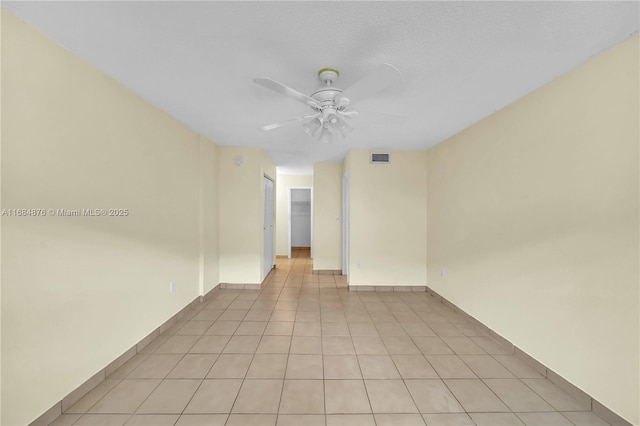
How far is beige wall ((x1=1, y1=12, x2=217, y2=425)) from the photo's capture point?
1473 millimetres

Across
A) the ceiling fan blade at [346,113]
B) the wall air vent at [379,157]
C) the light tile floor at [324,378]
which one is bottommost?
the light tile floor at [324,378]

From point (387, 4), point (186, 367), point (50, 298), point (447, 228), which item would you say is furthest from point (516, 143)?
point (50, 298)

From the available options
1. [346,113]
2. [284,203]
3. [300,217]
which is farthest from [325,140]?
[300,217]

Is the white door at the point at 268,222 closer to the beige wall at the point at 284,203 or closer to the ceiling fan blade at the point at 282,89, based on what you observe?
the beige wall at the point at 284,203

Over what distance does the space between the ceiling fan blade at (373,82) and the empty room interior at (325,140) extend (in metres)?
0.02

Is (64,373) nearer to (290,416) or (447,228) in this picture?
(290,416)

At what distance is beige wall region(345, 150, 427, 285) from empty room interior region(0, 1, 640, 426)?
46.2 inches

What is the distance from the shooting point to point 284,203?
7.79m

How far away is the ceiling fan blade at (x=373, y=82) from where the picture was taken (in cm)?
149

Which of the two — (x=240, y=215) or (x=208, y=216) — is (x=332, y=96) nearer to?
(x=208, y=216)

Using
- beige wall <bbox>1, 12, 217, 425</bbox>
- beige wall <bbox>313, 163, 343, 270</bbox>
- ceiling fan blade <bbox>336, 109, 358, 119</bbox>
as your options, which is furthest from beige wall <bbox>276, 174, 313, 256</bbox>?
ceiling fan blade <bbox>336, 109, 358, 119</bbox>

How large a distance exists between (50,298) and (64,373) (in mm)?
531

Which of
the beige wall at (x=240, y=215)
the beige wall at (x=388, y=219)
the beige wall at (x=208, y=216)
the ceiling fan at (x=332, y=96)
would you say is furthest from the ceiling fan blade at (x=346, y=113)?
the beige wall at (x=240, y=215)

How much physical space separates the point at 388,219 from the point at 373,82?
10.4 ft
